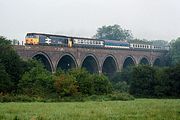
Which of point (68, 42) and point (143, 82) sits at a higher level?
point (68, 42)

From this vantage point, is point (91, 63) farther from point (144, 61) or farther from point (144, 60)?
point (144, 61)

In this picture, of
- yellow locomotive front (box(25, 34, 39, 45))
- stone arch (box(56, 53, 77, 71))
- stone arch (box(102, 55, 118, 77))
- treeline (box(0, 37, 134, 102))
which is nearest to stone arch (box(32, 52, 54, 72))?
yellow locomotive front (box(25, 34, 39, 45))

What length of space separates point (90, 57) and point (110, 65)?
8409 millimetres

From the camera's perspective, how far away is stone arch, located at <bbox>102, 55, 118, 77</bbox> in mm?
72894

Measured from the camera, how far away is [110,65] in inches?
2928

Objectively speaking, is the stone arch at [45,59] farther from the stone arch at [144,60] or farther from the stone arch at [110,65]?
the stone arch at [144,60]

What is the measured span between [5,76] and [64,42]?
22.9 meters

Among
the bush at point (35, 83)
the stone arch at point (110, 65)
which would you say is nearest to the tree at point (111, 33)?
the stone arch at point (110, 65)

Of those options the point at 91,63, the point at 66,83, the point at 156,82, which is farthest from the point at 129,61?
the point at 66,83

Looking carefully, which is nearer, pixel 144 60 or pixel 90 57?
pixel 90 57

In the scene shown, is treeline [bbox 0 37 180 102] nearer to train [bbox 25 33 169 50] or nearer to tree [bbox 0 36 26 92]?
tree [bbox 0 36 26 92]

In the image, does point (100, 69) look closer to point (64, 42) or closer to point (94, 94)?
point (64, 42)

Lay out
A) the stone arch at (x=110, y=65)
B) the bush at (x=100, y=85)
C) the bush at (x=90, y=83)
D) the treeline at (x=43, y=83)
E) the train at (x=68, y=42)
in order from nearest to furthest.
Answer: the treeline at (x=43, y=83) → the bush at (x=90, y=83) → the bush at (x=100, y=85) → the train at (x=68, y=42) → the stone arch at (x=110, y=65)

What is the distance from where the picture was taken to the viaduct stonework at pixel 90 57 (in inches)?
2133
